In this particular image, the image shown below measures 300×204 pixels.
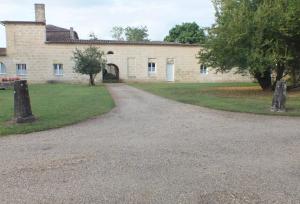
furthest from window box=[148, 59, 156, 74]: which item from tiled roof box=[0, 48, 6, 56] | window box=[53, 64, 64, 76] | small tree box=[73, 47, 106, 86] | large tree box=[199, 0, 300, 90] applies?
large tree box=[199, 0, 300, 90]

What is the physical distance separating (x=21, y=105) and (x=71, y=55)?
29798 mm

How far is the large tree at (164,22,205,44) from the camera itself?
2466 inches

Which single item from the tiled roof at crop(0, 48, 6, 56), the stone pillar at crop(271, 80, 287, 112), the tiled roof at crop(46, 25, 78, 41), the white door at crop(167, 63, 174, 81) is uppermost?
the tiled roof at crop(46, 25, 78, 41)

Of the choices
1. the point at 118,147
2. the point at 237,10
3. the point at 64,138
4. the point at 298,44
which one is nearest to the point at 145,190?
the point at 118,147

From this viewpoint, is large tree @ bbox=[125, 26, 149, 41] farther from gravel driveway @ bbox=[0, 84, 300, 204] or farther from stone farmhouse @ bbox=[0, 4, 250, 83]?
gravel driveway @ bbox=[0, 84, 300, 204]

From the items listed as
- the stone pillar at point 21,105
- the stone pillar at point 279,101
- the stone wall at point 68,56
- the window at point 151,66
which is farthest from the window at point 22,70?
the stone pillar at point 279,101

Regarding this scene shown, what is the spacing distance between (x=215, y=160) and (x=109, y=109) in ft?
24.8

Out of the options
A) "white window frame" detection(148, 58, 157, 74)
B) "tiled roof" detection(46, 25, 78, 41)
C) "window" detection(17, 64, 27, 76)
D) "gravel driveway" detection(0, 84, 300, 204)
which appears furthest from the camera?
"tiled roof" detection(46, 25, 78, 41)

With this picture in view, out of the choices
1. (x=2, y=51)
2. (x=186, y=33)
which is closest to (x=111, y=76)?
(x=2, y=51)

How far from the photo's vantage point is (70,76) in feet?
127

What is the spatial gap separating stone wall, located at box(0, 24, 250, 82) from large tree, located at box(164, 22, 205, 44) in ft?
71.0

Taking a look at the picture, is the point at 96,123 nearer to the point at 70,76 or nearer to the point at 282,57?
the point at 282,57

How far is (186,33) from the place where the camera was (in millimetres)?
63312

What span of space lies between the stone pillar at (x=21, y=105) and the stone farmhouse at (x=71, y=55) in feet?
94.3
